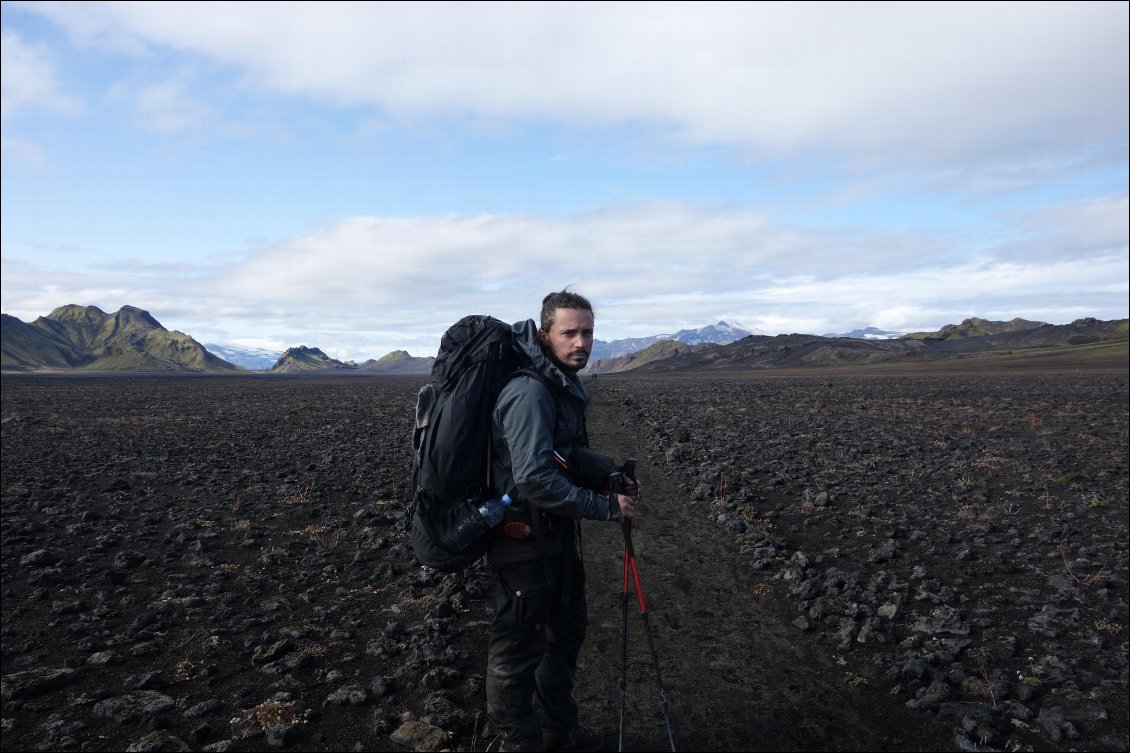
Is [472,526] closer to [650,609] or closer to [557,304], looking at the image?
[557,304]

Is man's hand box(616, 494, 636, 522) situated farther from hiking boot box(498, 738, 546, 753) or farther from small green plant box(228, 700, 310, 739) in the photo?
small green plant box(228, 700, 310, 739)

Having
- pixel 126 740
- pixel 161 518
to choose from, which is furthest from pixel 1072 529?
pixel 161 518

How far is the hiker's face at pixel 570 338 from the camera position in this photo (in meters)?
4.37

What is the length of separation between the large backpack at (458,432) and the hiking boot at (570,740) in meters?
1.52

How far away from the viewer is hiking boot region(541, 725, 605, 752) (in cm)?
477

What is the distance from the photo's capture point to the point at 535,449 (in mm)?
4066

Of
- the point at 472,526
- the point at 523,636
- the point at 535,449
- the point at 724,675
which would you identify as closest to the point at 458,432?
the point at 535,449

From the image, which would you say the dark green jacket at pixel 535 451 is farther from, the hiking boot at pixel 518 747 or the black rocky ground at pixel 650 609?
the black rocky ground at pixel 650 609

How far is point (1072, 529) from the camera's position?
10.4 m

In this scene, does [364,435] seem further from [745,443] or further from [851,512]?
[851,512]

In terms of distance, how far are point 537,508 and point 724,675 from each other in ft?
10.0

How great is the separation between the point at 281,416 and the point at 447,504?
92.8 feet

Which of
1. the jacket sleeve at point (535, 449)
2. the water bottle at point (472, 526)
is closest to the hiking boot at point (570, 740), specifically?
the water bottle at point (472, 526)

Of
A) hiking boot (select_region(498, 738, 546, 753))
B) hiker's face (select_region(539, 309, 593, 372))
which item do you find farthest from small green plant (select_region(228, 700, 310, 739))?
hiker's face (select_region(539, 309, 593, 372))
